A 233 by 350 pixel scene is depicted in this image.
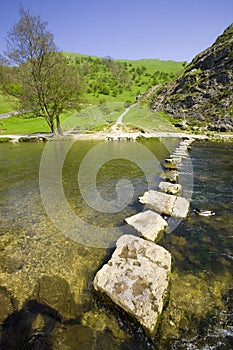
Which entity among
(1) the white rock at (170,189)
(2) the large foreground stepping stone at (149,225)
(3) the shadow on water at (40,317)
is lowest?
(1) the white rock at (170,189)

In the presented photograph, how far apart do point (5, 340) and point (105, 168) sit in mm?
11859

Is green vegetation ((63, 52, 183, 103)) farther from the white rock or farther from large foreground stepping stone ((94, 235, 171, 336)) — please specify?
large foreground stepping stone ((94, 235, 171, 336))

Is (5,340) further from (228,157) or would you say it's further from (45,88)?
(45,88)

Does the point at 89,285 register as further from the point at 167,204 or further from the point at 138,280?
the point at 167,204

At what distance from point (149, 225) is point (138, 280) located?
7.30 feet

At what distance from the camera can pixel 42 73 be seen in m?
29.1

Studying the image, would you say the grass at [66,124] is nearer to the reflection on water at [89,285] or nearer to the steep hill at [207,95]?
the steep hill at [207,95]

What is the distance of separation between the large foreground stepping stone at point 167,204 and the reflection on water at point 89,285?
38cm

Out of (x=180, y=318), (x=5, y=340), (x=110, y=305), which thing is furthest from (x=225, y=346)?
(x=5, y=340)

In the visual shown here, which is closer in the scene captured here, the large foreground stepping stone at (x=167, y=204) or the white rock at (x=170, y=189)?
the large foreground stepping stone at (x=167, y=204)

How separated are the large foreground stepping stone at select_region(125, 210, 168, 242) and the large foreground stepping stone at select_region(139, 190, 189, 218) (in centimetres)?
98

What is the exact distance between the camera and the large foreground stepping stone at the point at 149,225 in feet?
18.4

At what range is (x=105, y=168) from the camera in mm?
14523

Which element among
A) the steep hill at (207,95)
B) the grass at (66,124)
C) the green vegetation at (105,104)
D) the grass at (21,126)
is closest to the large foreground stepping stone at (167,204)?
the grass at (66,124)
